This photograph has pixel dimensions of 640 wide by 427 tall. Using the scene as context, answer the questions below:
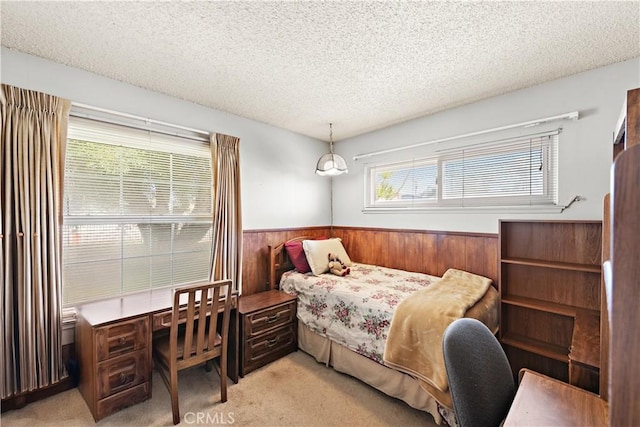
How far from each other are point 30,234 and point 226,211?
136 centimetres

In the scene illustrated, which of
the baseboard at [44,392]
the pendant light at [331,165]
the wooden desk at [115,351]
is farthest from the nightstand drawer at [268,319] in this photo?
the pendant light at [331,165]

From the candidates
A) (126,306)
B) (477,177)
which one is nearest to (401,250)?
(477,177)

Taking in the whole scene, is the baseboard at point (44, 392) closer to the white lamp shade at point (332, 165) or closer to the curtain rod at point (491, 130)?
the white lamp shade at point (332, 165)

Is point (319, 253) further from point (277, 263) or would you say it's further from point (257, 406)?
point (257, 406)

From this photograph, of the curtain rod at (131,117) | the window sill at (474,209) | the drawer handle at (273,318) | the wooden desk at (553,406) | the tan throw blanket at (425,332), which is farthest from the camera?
the drawer handle at (273,318)

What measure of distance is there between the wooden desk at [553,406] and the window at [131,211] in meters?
2.60

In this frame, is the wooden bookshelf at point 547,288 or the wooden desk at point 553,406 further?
the wooden bookshelf at point 547,288

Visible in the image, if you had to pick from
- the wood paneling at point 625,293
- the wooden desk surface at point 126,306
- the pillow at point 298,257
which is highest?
the wood paneling at point 625,293

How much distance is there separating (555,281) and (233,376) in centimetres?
269

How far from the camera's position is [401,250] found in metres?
3.24

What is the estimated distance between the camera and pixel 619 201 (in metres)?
0.54

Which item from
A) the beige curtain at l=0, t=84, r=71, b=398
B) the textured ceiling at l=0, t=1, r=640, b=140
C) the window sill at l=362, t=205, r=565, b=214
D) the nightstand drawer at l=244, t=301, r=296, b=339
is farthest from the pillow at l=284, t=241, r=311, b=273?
the beige curtain at l=0, t=84, r=71, b=398

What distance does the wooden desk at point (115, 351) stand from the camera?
1.82m

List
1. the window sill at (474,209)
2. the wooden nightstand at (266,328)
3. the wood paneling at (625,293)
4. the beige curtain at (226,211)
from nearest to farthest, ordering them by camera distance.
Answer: the wood paneling at (625,293) < the window sill at (474,209) < the wooden nightstand at (266,328) < the beige curtain at (226,211)
